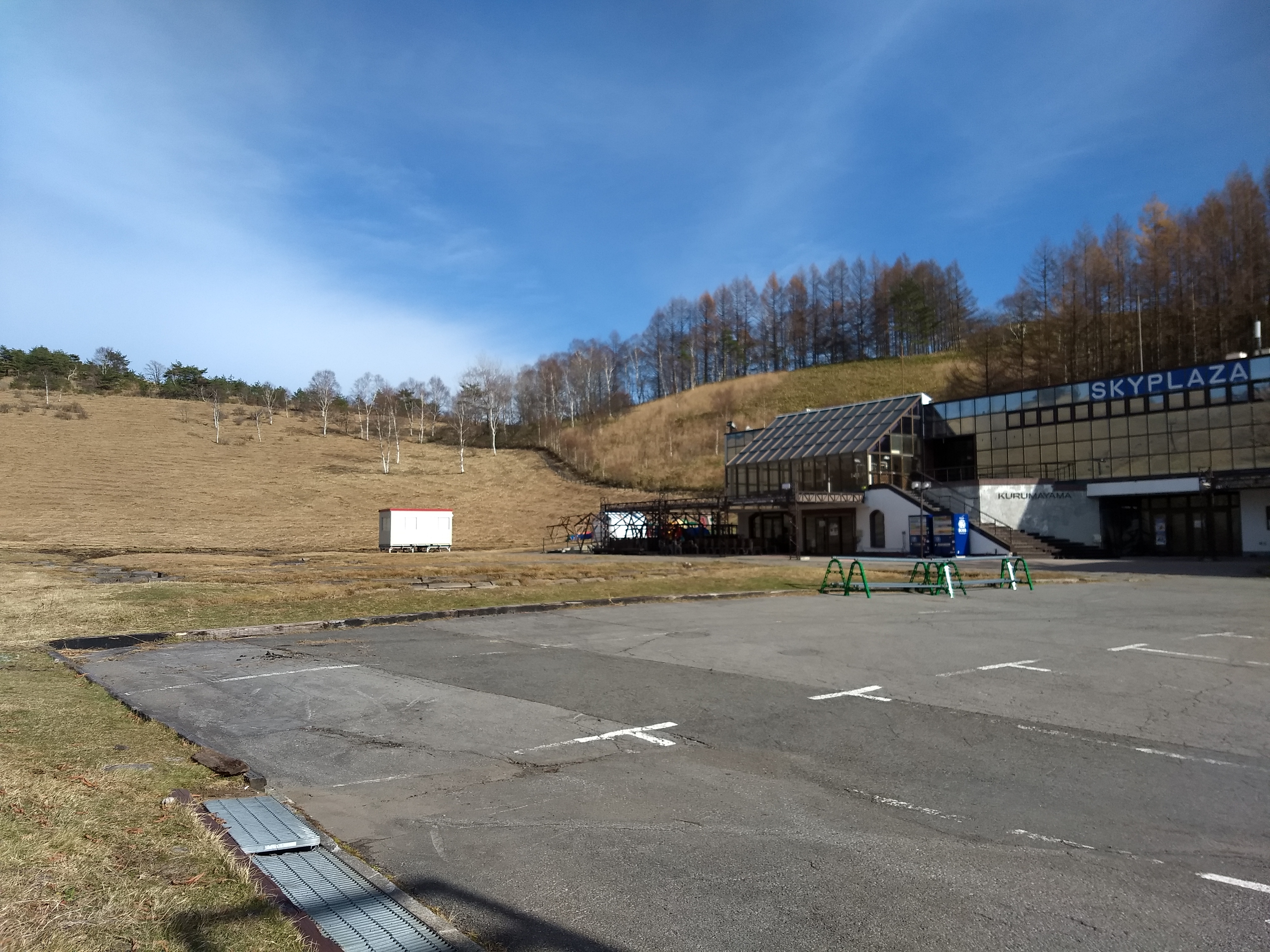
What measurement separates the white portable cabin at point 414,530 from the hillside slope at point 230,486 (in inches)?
158

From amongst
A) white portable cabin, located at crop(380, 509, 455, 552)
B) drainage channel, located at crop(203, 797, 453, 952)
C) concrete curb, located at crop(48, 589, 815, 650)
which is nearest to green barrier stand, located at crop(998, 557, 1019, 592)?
concrete curb, located at crop(48, 589, 815, 650)

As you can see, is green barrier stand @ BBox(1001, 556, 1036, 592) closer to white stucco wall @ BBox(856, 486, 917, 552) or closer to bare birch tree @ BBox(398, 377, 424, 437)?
white stucco wall @ BBox(856, 486, 917, 552)

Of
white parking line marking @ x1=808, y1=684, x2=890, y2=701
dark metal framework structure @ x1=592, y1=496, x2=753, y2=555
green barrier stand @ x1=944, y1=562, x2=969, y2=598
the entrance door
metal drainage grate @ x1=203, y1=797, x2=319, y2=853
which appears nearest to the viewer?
metal drainage grate @ x1=203, y1=797, x2=319, y2=853

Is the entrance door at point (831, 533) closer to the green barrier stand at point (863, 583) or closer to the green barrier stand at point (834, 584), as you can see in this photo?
the green barrier stand at point (834, 584)

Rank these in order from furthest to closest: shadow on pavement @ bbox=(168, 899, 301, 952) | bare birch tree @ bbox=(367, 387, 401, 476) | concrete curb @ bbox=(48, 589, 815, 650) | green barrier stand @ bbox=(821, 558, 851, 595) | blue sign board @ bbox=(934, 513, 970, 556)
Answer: bare birch tree @ bbox=(367, 387, 401, 476) < blue sign board @ bbox=(934, 513, 970, 556) < green barrier stand @ bbox=(821, 558, 851, 595) < concrete curb @ bbox=(48, 589, 815, 650) < shadow on pavement @ bbox=(168, 899, 301, 952)

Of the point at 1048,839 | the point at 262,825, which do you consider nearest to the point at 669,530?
the point at 1048,839

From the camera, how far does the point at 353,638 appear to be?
13.4 m

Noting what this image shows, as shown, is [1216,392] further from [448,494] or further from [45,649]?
[448,494]

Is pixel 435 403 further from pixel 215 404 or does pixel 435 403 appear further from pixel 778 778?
pixel 778 778

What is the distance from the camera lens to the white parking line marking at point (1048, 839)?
459 cm

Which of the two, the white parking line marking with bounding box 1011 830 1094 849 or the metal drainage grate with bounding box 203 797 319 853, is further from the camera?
the white parking line marking with bounding box 1011 830 1094 849

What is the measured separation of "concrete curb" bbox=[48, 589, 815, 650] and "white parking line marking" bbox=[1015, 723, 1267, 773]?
1124 cm

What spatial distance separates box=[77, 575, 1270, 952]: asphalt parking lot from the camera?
3.74 meters

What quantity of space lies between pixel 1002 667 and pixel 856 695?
2758 mm
